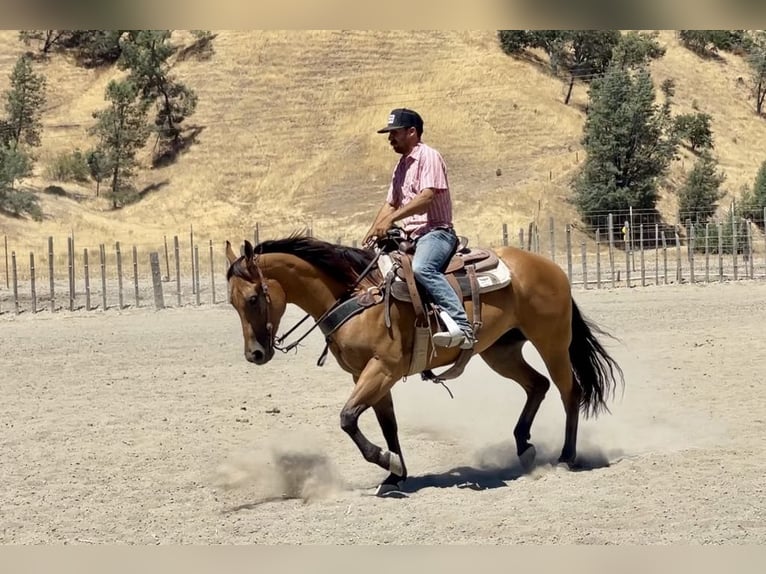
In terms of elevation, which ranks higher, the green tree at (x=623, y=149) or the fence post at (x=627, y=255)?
the green tree at (x=623, y=149)

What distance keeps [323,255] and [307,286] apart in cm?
22

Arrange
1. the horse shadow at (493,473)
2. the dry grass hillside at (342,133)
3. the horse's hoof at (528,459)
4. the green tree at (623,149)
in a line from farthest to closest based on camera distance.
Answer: the dry grass hillside at (342,133) < the green tree at (623,149) < the horse's hoof at (528,459) < the horse shadow at (493,473)

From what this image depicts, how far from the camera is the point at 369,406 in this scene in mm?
6285

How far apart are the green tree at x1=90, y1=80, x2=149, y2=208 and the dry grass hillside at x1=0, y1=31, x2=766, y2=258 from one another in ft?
3.30

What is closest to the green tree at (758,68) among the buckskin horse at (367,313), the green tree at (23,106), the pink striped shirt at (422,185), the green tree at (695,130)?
the green tree at (695,130)

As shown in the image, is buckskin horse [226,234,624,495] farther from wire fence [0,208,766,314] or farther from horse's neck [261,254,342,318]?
wire fence [0,208,766,314]

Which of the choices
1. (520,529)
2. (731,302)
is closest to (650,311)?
(731,302)

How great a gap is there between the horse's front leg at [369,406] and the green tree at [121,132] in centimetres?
4382

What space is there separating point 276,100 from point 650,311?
38.4 meters

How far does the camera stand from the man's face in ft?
20.8

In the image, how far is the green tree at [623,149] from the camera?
4012 centimetres

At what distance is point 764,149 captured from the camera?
1996 inches

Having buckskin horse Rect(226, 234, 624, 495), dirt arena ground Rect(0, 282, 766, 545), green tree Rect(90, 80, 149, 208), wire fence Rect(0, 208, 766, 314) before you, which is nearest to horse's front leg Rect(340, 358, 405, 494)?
buckskin horse Rect(226, 234, 624, 495)

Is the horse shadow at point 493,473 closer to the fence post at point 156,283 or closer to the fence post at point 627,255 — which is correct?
the fence post at point 156,283
